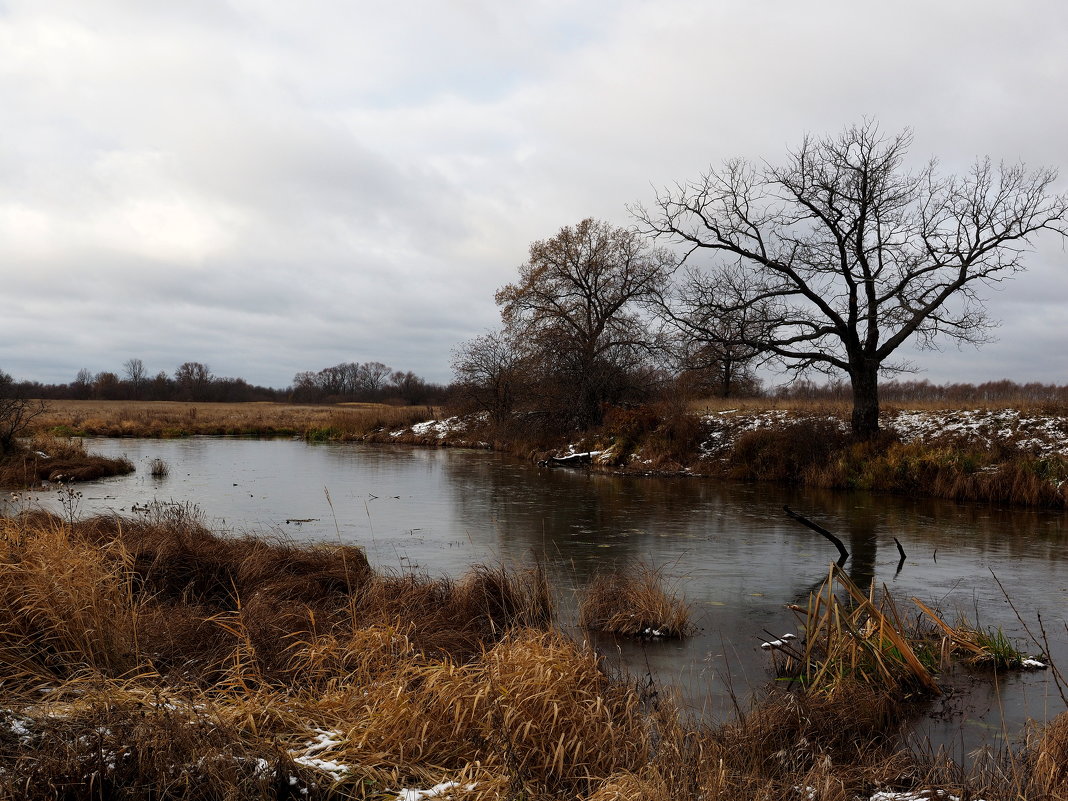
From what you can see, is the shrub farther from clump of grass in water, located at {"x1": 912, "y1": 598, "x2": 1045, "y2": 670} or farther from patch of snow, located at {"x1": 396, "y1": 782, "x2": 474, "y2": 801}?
patch of snow, located at {"x1": 396, "y1": 782, "x2": 474, "y2": 801}

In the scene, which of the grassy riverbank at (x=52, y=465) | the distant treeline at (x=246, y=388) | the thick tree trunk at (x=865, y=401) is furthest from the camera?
the distant treeline at (x=246, y=388)

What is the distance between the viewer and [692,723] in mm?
4738

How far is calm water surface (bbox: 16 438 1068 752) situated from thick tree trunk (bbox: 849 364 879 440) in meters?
3.25

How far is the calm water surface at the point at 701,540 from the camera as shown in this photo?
644cm

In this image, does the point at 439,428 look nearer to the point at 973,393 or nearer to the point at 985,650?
the point at 973,393

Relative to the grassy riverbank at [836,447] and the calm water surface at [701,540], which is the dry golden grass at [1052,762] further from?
the grassy riverbank at [836,447]

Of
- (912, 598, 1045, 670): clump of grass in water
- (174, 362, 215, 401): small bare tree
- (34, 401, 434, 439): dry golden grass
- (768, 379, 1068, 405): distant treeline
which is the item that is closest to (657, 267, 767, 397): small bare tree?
(768, 379, 1068, 405): distant treeline

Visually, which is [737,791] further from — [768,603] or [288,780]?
[768,603]

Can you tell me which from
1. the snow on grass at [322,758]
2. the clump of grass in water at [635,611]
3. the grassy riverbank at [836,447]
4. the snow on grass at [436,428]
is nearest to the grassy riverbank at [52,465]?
the grassy riverbank at [836,447]

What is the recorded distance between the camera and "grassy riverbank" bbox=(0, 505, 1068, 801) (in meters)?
3.60

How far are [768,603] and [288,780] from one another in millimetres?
6469

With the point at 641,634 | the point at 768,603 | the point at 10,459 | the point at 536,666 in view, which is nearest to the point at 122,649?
the point at 536,666

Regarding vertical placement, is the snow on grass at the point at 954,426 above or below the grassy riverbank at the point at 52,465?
above

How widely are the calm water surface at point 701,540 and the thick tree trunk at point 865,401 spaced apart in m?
3.25
